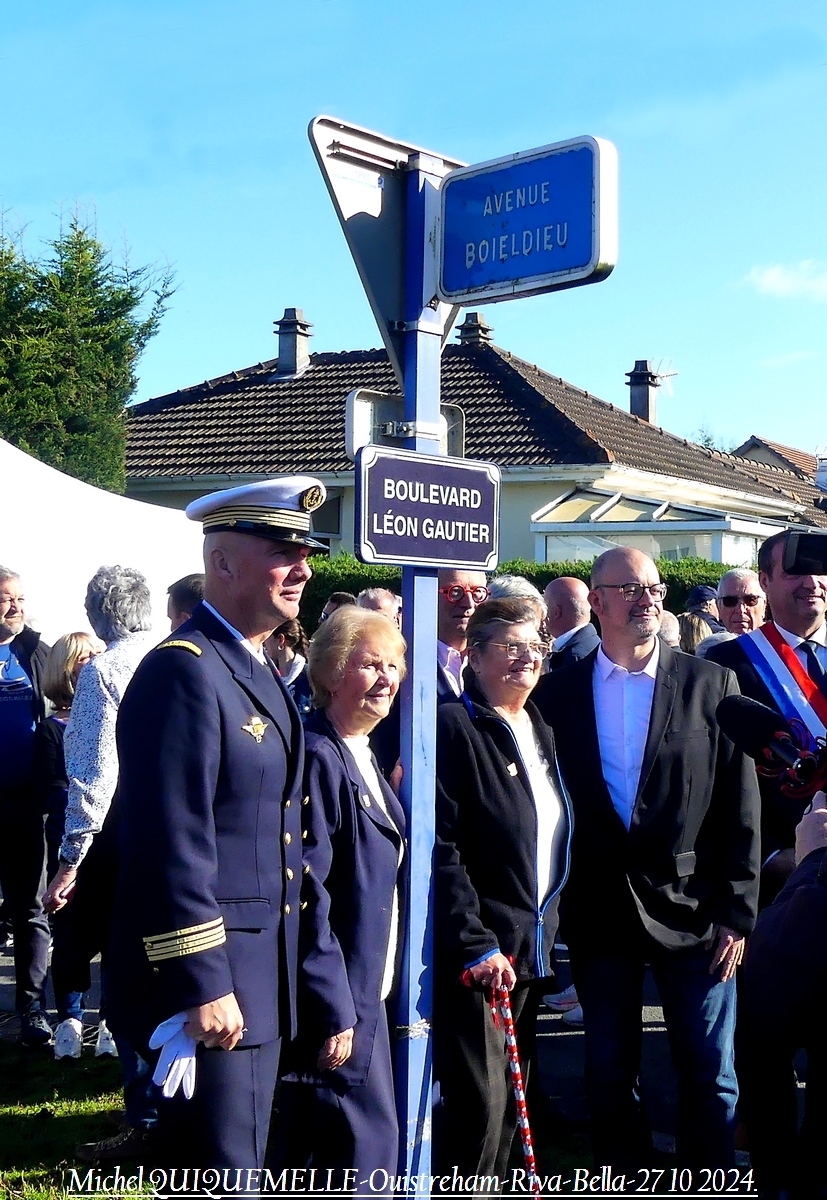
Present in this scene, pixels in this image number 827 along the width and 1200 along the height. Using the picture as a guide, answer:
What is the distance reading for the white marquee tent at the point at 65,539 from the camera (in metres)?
9.02

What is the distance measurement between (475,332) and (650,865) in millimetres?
21536

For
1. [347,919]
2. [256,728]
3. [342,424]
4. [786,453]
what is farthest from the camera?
[786,453]

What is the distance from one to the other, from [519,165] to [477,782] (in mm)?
1712

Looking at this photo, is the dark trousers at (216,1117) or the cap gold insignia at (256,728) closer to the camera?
the dark trousers at (216,1117)

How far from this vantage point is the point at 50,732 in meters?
5.77

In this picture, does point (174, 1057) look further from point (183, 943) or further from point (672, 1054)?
point (672, 1054)

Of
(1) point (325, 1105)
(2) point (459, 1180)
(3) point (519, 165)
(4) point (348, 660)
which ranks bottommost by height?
(2) point (459, 1180)

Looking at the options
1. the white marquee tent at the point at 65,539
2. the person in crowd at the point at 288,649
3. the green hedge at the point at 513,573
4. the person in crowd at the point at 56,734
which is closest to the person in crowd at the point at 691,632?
the person in crowd at the point at 288,649

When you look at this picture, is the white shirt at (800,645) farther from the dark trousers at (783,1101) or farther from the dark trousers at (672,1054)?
the dark trousers at (783,1101)

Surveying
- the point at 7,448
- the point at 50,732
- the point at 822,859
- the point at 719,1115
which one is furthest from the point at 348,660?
the point at 7,448

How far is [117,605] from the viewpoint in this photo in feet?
16.9

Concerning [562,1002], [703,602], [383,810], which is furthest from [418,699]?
[703,602]

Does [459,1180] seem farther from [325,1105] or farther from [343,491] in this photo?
[343,491]

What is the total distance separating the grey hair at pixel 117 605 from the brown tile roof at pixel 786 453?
40064 mm
